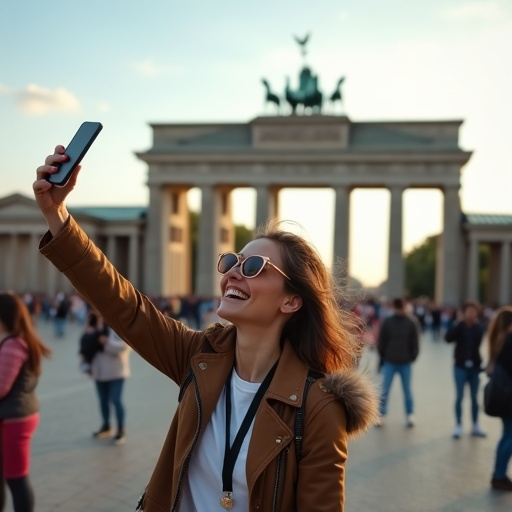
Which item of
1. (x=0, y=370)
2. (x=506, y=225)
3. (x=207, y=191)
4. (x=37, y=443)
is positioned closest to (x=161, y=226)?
(x=207, y=191)

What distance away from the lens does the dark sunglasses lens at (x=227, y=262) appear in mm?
2633

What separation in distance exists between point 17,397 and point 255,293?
3.10 m

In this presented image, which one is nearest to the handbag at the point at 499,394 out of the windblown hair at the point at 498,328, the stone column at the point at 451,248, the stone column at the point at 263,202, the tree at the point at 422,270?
the windblown hair at the point at 498,328

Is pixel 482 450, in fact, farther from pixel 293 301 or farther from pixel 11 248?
pixel 11 248

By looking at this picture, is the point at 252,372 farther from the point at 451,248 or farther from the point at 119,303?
the point at 451,248

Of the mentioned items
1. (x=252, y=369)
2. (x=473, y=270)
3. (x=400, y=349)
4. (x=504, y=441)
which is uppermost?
(x=473, y=270)

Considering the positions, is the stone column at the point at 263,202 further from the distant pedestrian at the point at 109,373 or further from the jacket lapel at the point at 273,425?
the jacket lapel at the point at 273,425

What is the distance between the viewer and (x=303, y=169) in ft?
168


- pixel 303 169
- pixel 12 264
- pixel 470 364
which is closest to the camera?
pixel 470 364

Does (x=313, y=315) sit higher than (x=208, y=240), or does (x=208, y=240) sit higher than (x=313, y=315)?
(x=208, y=240)

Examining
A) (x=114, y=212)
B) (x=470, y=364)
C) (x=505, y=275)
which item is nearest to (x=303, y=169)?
(x=505, y=275)

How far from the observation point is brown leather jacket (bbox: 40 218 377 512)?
227cm

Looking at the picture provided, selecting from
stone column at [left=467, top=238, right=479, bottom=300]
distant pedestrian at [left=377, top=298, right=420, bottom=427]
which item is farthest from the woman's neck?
stone column at [left=467, top=238, right=479, bottom=300]

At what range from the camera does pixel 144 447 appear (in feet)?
27.5
